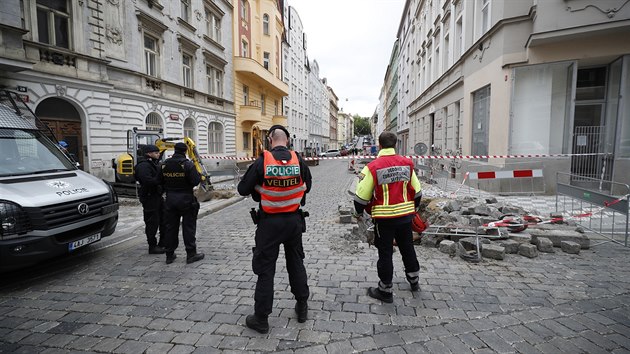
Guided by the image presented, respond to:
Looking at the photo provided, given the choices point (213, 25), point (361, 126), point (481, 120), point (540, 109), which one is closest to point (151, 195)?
point (540, 109)

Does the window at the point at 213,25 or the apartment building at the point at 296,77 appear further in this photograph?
the apartment building at the point at 296,77

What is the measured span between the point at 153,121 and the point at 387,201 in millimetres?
15429

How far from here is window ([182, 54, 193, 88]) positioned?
1845 cm

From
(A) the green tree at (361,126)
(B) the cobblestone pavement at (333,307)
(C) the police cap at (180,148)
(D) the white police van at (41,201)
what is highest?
(A) the green tree at (361,126)

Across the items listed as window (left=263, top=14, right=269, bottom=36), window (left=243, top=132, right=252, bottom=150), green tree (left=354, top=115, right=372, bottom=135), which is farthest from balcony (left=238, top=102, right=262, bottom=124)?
green tree (left=354, top=115, right=372, bottom=135)

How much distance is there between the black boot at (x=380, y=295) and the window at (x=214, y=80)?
2045 cm

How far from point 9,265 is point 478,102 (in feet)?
46.1

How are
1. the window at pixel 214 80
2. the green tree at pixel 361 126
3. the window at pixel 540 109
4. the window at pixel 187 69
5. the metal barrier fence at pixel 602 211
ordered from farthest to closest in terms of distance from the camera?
the green tree at pixel 361 126 < the window at pixel 214 80 < the window at pixel 187 69 < the window at pixel 540 109 < the metal barrier fence at pixel 602 211

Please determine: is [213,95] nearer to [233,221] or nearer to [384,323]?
[233,221]

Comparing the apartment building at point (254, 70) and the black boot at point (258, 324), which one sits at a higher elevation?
the apartment building at point (254, 70)

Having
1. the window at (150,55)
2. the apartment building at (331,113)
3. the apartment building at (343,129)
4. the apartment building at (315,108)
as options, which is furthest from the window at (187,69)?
the apartment building at (343,129)

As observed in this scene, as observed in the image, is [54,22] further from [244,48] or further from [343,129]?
[343,129]

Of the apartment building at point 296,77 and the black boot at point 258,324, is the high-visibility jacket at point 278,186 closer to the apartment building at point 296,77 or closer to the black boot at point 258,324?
the black boot at point 258,324

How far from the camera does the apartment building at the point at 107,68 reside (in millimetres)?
10250
